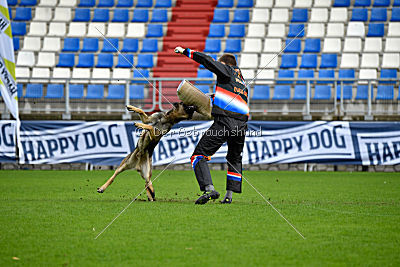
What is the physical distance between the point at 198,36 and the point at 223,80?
16.2 metres

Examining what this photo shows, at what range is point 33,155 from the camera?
18.8 meters

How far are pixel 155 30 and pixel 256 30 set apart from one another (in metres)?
4.08

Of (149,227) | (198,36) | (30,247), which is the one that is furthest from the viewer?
(198,36)

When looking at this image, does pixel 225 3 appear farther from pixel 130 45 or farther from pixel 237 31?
pixel 130 45

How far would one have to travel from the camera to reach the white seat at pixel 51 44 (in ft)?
79.7

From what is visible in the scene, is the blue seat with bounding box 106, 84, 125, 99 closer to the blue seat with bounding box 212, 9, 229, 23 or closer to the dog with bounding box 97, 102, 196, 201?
the blue seat with bounding box 212, 9, 229, 23

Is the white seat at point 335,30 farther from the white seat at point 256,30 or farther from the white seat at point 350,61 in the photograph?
the white seat at point 256,30

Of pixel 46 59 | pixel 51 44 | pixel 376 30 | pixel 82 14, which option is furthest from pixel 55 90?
pixel 376 30

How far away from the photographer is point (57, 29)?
2511 centimetres

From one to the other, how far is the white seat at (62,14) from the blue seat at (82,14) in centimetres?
30

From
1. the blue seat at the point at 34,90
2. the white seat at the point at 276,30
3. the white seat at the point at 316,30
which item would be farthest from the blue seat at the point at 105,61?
the white seat at the point at 316,30

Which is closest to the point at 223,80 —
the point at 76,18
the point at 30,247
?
the point at 30,247

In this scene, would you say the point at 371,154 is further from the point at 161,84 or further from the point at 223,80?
the point at 223,80

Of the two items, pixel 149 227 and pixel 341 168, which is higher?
pixel 149 227
